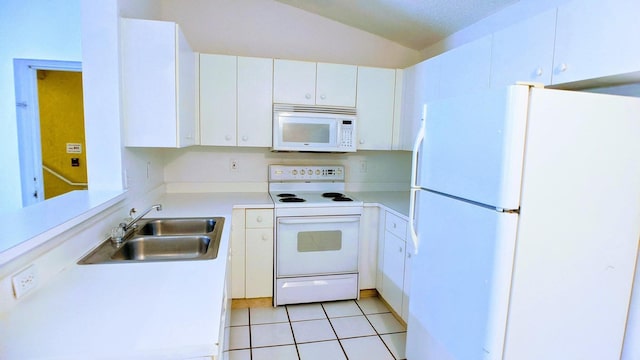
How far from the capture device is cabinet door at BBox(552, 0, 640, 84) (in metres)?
1.17

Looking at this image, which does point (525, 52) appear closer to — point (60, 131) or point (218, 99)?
point (218, 99)

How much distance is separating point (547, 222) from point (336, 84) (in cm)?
200

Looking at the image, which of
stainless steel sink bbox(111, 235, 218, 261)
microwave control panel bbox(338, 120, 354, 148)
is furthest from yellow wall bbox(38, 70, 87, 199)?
microwave control panel bbox(338, 120, 354, 148)

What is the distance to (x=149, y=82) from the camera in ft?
6.09

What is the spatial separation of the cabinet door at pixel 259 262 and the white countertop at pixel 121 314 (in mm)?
1172

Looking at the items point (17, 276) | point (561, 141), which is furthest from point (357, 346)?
point (17, 276)

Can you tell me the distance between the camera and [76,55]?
304 centimetres

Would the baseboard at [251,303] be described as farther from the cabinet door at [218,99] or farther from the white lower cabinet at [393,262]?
the cabinet door at [218,99]

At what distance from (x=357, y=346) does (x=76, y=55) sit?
135 inches

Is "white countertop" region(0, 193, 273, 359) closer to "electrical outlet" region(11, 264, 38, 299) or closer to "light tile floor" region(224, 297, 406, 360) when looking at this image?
"electrical outlet" region(11, 264, 38, 299)

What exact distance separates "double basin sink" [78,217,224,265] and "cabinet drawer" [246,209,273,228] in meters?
0.48

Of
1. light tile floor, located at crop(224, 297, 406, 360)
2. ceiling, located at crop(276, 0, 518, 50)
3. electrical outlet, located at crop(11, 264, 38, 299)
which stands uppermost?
ceiling, located at crop(276, 0, 518, 50)

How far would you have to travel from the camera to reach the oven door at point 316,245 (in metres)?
2.62

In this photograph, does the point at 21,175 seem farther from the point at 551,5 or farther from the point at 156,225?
the point at 551,5
